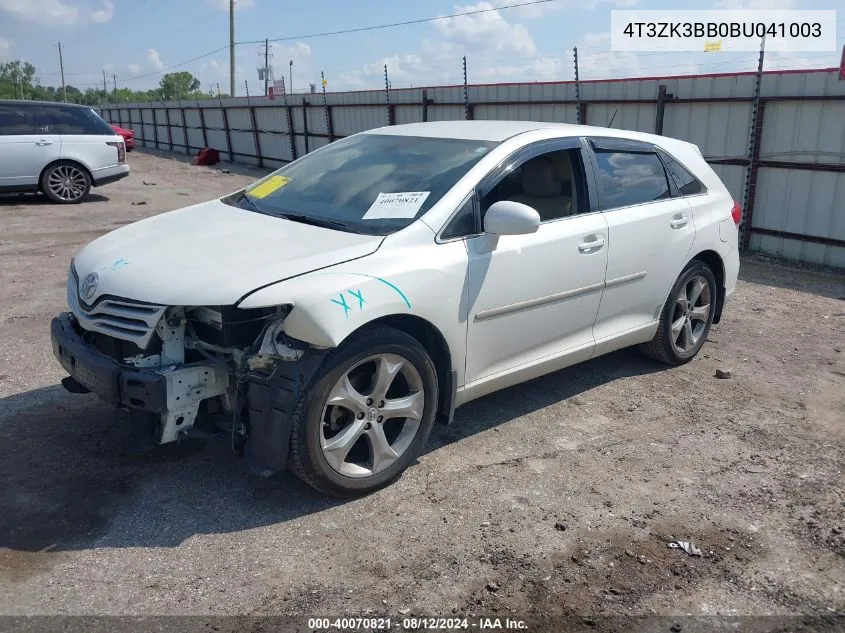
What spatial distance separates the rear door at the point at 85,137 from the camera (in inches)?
526

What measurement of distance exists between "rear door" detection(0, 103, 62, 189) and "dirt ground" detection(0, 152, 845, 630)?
8.91 m

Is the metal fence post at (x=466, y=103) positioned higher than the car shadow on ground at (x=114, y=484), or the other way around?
the metal fence post at (x=466, y=103)

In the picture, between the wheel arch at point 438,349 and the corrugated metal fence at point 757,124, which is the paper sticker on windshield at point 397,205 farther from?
the corrugated metal fence at point 757,124

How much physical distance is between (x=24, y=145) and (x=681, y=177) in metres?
11.4

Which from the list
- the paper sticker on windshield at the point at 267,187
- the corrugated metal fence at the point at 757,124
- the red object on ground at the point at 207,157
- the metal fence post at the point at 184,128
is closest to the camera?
the paper sticker on windshield at the point at 267,187

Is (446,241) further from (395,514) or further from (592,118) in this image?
(592,118)

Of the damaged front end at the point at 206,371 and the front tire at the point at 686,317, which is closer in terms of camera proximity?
the damaged front end at the point at 206,371

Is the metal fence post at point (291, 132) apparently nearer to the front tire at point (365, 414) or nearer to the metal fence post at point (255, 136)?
the metal fence post at point (255, 136)

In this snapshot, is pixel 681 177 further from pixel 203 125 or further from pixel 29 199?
pixel 203 125

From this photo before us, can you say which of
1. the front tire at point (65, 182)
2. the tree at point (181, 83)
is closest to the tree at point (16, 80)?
the tree at point (181, 83)

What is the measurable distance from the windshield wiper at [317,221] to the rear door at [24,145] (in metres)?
10.7

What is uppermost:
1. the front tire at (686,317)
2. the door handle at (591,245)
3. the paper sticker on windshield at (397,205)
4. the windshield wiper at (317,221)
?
the paper sticker on windshield at (397,205)

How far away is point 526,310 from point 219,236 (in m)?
1.65

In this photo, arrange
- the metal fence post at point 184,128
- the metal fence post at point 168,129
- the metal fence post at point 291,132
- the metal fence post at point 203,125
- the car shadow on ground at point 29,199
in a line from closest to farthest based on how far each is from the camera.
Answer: the car shadow on ground at point 29,199, the metal fence post at point 291,132, the metal fence post at point 203,125, the metal fence post at point 184,128, the metal fence post at point 168,129
